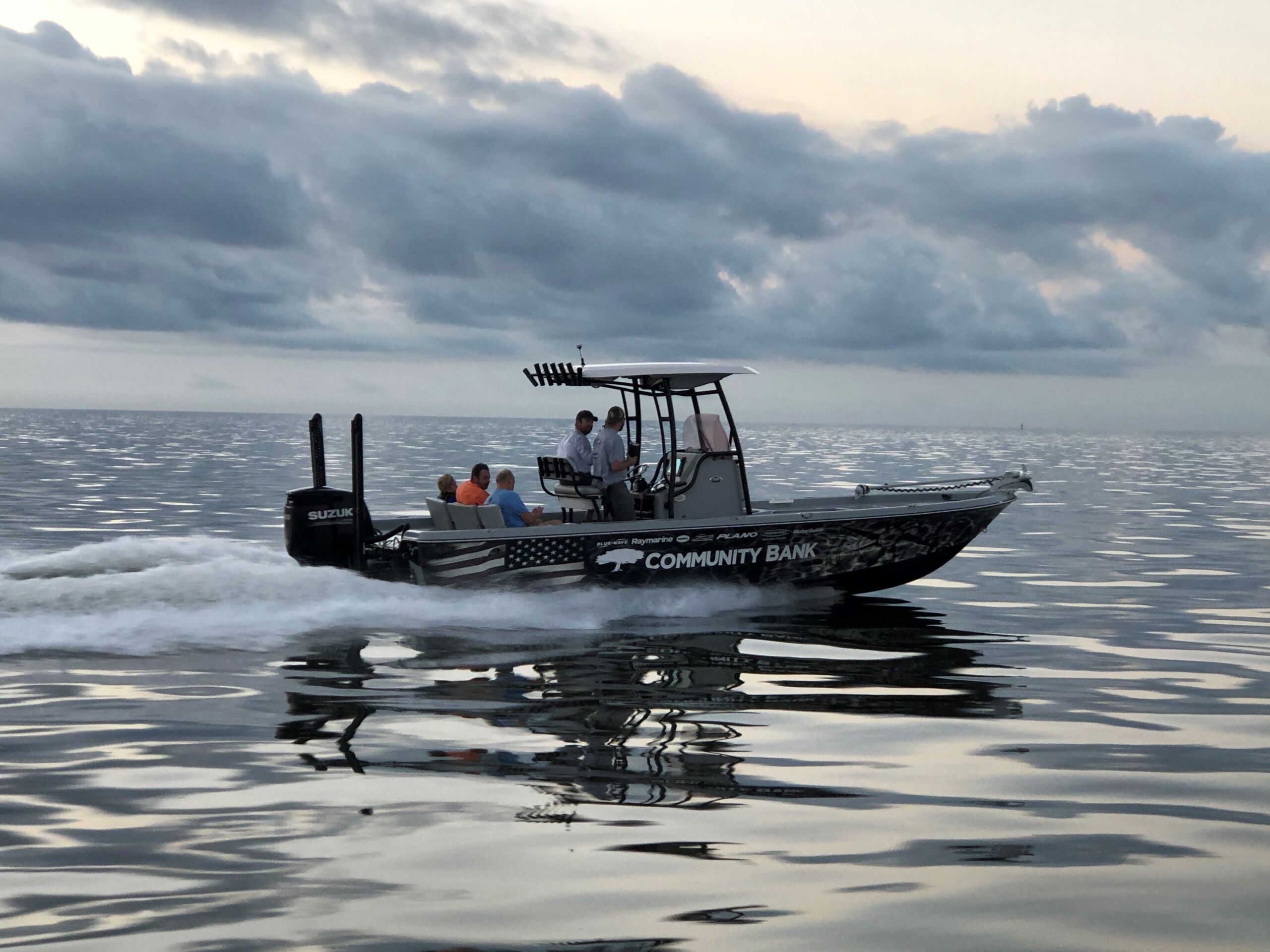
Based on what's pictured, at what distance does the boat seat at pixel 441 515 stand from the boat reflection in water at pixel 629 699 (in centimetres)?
213

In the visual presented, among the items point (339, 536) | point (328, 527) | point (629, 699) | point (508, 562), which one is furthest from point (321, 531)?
point (629, 699)

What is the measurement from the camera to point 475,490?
1170 cm

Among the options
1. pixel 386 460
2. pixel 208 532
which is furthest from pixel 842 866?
pixel 386 460

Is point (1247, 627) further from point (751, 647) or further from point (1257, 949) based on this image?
point (1257, 949)

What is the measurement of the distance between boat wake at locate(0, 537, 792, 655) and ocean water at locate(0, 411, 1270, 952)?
0.04 meters

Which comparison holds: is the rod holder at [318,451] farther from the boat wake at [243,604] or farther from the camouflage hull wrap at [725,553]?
the camouflage hull wrap at [725,553]

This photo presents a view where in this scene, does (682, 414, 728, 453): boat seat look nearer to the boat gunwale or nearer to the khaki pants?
the boat gunwale

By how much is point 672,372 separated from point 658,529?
158cm

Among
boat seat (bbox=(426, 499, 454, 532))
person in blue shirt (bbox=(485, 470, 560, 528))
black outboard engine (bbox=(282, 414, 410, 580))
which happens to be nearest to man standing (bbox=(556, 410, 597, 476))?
person in blue shirt (bbox=(485, 470, 560, 528))

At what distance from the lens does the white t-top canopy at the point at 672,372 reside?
11.6m

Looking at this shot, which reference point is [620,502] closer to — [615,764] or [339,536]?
[339,536]

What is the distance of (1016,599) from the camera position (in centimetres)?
1348

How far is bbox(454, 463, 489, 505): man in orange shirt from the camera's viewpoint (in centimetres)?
1168

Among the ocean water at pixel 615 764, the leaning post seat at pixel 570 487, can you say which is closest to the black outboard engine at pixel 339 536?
the ocean water at pixel 615 764
